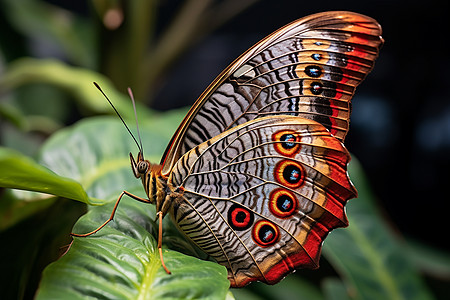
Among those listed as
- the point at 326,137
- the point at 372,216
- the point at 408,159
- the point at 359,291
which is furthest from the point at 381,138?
the point at 326,137

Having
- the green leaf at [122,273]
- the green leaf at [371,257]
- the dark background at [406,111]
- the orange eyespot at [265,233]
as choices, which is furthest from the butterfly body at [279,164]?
the dark background at [406,111]

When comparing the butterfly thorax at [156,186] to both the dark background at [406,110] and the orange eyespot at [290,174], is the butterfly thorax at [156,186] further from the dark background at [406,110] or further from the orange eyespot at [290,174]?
the dark background at [406,110]

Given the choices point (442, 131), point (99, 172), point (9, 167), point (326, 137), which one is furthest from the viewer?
point (442, 131)

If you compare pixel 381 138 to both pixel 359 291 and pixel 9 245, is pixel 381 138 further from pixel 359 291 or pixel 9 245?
pixel 9 245

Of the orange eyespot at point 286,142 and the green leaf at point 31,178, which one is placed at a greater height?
the green leaf at point 31,178

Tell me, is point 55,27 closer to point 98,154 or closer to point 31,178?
point 98,154

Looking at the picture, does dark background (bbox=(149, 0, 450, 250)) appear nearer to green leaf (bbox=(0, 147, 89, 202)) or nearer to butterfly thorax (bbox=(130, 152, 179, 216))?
butterfly thorax (bbox=(130, 152, 179, 216))

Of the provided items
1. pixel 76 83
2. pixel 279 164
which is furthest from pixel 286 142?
pixel 76 83
